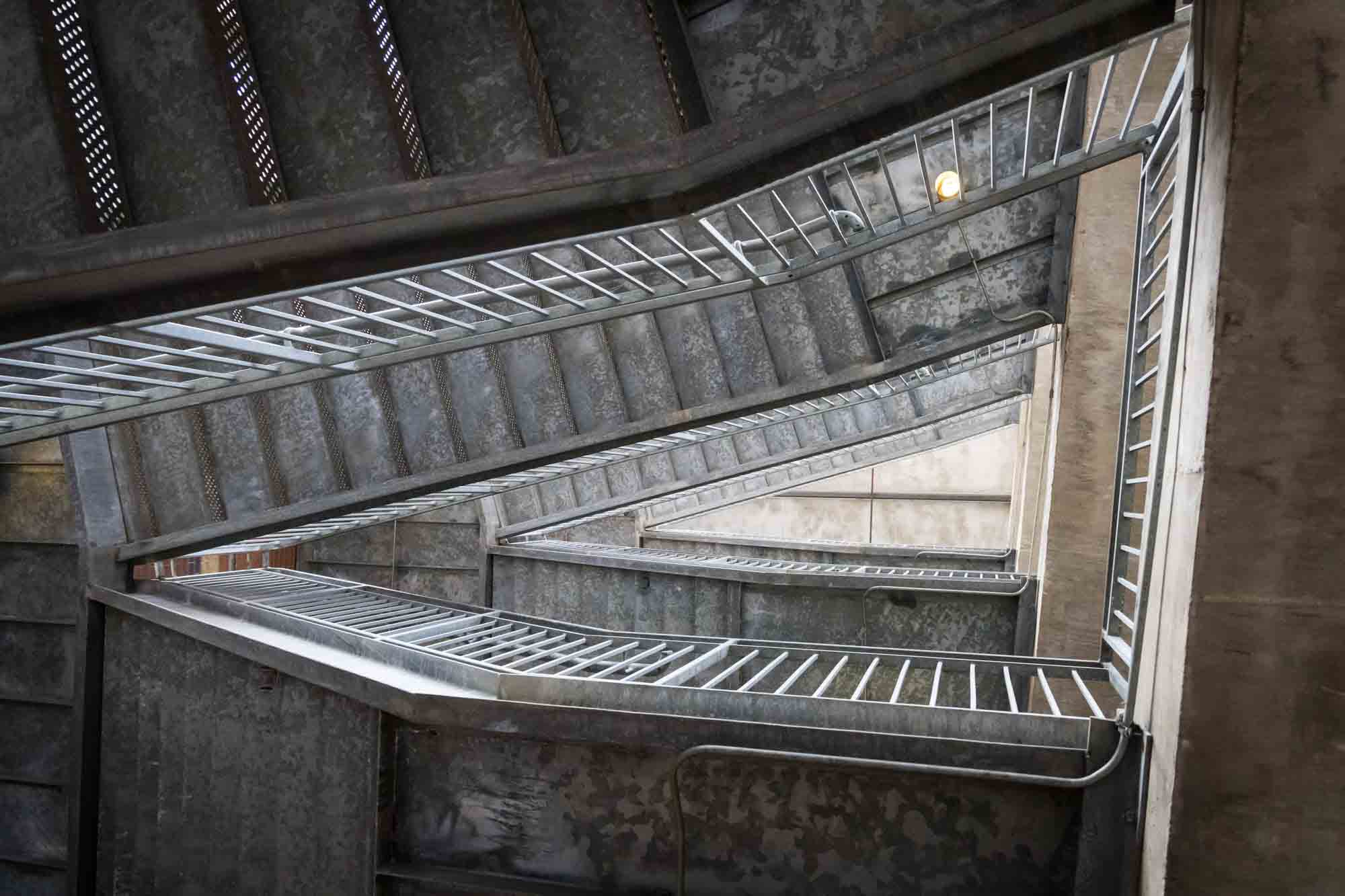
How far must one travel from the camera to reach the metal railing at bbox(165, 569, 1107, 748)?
423 cm

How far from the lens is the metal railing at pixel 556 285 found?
143 inches

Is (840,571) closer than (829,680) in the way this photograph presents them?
No

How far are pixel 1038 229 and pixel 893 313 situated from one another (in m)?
1.27

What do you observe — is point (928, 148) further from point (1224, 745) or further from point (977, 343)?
point (1224, 745)

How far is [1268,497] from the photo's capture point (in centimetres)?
289

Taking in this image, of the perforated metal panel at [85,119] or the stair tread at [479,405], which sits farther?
the stair tread at [479,405]

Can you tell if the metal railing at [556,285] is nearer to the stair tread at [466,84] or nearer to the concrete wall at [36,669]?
the stair tread at [466,84]

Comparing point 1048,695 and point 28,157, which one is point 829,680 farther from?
point 28,157

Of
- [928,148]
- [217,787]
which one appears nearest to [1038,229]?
[928,148]

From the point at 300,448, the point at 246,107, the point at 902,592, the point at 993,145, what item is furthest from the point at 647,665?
the point at 902,592

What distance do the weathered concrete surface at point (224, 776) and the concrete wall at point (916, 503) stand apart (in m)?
16.1

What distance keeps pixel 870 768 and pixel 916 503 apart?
1915cm

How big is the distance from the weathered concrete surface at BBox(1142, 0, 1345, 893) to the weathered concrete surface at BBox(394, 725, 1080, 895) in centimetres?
101

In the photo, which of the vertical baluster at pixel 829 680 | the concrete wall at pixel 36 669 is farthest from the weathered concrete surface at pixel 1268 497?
the concrete wall at pixel 36 669
